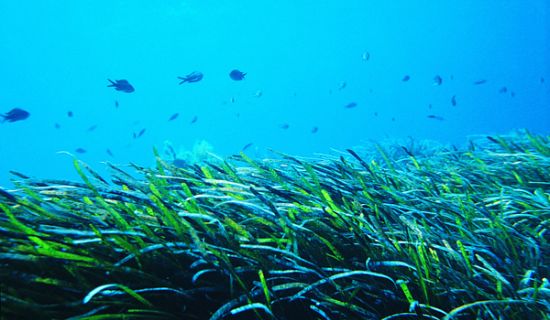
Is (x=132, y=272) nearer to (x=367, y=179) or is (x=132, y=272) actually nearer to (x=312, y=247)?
(x=312, y=247)

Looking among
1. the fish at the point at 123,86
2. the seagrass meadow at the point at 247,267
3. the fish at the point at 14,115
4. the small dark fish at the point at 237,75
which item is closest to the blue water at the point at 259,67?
the small dark fish at the point at 237,75

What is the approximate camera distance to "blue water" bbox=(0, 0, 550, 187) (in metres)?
127

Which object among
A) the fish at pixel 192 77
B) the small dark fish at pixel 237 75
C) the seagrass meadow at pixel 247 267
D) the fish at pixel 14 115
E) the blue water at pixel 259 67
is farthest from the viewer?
the blue water at pixel 259 67

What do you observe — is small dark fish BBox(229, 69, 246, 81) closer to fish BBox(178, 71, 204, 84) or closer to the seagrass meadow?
fish BBox(178, 71, 204, 84)

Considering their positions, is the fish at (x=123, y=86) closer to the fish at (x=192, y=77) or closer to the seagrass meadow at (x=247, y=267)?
the fish at (x=192, y=77)

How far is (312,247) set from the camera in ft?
5.68

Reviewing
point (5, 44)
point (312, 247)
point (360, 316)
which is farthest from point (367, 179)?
point (5, 44)

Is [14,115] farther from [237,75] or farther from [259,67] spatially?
[259,67]

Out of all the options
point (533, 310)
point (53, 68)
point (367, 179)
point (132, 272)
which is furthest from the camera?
point (53, 68)

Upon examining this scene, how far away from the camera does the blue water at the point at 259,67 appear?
416ft

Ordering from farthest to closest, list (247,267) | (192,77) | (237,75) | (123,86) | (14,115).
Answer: (237,75) → (192,77) → (123,86) → (14,115) → (247,267)

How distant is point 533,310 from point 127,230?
1.74 metres

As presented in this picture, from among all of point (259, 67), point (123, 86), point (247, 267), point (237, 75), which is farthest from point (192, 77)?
point (259, 67)

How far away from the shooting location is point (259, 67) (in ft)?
558
